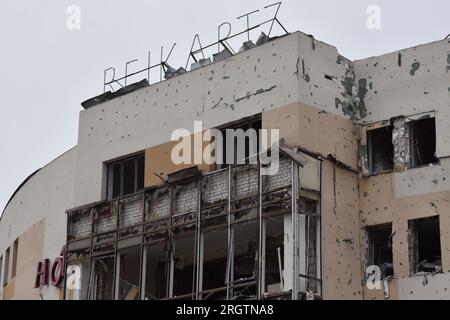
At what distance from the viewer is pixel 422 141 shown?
94.5 ft

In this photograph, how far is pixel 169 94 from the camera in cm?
3164

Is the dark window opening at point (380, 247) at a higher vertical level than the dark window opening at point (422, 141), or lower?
lower

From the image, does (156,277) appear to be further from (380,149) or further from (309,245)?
(380,149)

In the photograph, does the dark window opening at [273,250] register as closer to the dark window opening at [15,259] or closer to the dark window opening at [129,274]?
the dark window opening at [129,274]

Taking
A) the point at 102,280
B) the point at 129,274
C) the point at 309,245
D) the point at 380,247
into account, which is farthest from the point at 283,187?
the point at 102,280

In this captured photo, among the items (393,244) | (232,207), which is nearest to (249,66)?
(232,207)

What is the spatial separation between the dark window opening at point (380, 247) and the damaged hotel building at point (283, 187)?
3 cm

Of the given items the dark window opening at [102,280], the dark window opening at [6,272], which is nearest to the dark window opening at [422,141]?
the dark window opening at [102,280]

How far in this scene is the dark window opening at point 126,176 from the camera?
3225cm

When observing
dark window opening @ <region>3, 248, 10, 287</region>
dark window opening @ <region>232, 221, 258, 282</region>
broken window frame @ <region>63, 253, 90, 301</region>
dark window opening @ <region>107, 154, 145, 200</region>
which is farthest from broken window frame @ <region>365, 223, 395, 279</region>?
dark window opening @ <region>3, 248, 10, 287</region>

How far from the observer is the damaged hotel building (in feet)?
90.6

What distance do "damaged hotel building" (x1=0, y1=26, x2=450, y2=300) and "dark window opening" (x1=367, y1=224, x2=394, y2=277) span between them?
30 mm

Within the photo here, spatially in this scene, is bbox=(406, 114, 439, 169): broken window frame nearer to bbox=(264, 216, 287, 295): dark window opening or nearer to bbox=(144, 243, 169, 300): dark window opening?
bbox=(264, 216, 287, 295): dark window opening

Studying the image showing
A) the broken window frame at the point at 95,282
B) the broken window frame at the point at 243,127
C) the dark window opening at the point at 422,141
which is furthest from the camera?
the broken window frame at the point at 95,282
